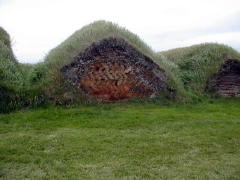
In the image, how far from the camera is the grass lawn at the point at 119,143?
17.6ft

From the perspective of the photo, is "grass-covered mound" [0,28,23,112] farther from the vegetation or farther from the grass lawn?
the grass lawn

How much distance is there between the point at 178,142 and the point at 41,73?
5553 mm

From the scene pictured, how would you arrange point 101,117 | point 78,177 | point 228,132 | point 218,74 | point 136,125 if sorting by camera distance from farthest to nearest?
point 218,74 → point 101,117 → point 136,125 → point 228,132 → point 78,177

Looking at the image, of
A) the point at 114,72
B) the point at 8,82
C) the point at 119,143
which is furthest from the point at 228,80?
the point at 8,82

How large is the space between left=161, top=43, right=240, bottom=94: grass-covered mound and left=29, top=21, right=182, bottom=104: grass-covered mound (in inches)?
63.6

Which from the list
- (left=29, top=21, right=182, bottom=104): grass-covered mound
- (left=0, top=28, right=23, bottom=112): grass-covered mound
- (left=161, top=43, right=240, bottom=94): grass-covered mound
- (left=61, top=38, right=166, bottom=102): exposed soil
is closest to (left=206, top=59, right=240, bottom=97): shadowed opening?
(left=161, top=43, right=240, bottom=94): grass-covered mound

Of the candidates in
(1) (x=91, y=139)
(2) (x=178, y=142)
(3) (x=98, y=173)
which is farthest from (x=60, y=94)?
(3) (x=98, y=173)

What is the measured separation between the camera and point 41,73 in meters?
10.8

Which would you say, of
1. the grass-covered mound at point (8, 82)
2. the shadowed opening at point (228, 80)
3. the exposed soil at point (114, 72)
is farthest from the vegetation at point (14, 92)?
the shadowed opening at point (228, 80)

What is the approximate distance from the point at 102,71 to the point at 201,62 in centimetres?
514

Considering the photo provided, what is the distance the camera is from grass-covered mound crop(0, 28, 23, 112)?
9.49 metres

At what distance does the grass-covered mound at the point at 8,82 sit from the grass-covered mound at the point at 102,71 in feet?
1.80

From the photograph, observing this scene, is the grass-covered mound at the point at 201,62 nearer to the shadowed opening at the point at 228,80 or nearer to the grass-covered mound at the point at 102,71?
the shadowed opening at the point at 228,80

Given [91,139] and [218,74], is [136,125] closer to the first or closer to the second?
[91,139]
